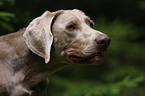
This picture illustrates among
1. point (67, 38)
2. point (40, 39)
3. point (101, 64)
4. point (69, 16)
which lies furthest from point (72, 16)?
point (101, 64)

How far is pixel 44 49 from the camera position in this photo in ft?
8.50

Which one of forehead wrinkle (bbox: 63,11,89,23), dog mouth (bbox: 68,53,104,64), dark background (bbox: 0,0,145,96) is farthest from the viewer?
dark background (bbox: 0,0,145,96)

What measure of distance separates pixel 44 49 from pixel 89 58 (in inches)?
19.3

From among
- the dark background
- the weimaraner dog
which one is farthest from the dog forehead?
the dark background

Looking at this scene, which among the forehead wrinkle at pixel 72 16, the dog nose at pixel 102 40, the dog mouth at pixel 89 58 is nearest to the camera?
the dog nose at pixel 102 40

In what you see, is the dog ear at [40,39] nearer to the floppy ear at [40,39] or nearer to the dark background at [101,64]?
the floppy ear at [40,39]

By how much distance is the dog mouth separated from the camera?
2.63m

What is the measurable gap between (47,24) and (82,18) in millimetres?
448

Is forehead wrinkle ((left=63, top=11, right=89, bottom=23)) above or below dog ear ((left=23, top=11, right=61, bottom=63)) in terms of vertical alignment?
above

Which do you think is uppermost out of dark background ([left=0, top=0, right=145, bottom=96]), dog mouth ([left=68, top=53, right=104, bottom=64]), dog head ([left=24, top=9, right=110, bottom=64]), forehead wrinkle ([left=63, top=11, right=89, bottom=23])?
forehead wrinkle ([left=63, top=11, right=89, bottom=23])

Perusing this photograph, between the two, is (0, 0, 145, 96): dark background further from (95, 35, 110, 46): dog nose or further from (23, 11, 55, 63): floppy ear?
(95, 35, 110, 46): dog nose

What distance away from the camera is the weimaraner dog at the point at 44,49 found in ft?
8.53

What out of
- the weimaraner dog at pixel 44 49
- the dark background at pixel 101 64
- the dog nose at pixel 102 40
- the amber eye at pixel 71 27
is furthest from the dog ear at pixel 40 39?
the dark background at pixel 101 64

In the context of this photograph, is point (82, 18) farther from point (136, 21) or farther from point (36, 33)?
point (136, 21)
